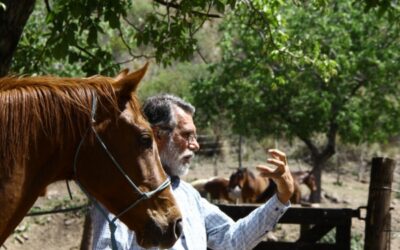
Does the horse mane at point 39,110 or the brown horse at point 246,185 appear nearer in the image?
the horse mane at point 39,110

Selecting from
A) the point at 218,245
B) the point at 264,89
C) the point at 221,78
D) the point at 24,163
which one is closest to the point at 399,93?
the point at 264,89

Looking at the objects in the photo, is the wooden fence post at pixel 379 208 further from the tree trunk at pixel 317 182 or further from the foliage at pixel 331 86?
the tree trunk at pixel 317 182

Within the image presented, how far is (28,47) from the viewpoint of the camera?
6.64 m

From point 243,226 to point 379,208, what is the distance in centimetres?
175

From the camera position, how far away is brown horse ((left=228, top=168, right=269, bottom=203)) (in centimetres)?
1686

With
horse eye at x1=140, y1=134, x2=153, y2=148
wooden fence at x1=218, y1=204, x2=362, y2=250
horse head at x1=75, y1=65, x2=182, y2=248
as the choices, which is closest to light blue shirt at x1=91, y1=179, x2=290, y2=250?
horse head at x1=75, y1=65, x2=182, y2=248

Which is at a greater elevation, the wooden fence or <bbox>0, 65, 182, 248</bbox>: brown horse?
<bbox>0, 65, 182, 248</bbox>: brown horse

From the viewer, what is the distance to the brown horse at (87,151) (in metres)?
2.54

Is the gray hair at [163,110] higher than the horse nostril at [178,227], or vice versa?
the gray hair at [163,110]

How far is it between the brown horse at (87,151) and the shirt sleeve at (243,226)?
2.44ft

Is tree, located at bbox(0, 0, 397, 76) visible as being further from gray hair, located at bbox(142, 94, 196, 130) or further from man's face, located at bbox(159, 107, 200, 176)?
man's face, located at bbox(159, 107, 200, 176)

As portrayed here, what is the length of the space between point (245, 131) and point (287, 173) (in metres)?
13.8

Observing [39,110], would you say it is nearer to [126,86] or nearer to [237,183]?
[126,86]

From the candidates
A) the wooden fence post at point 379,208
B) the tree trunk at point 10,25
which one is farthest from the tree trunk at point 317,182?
the tree trunk at point 10,25
